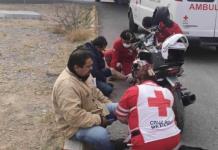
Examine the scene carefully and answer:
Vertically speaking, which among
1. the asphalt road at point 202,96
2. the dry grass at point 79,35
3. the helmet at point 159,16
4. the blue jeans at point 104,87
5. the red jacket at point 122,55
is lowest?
the dry grass at point 79,35

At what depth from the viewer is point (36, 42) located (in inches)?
542

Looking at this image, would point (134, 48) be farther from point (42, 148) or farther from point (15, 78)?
point (42, 148)

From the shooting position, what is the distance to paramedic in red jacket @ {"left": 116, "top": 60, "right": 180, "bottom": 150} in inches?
189

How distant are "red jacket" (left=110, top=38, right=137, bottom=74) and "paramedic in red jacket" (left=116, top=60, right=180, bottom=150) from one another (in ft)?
13.7

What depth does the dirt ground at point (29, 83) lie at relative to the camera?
21.1 ft

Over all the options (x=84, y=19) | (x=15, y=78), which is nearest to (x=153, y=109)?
(x=15, y=78)

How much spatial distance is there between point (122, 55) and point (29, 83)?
1.59 meters

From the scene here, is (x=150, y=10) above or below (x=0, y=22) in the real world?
above

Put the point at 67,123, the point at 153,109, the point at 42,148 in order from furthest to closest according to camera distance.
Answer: the point at 42,148, the point at 67,123, the point at 153,109

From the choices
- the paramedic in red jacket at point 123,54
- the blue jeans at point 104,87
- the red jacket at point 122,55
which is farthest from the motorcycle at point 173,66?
the red jacket at point 122,55

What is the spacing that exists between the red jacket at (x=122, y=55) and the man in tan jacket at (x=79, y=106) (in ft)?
11.5

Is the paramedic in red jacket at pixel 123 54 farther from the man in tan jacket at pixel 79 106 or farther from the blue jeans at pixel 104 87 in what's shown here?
the man in tan jacket at pixel 79 106

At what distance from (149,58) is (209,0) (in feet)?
15.7

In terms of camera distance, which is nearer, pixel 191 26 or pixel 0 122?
pixel 0 122
